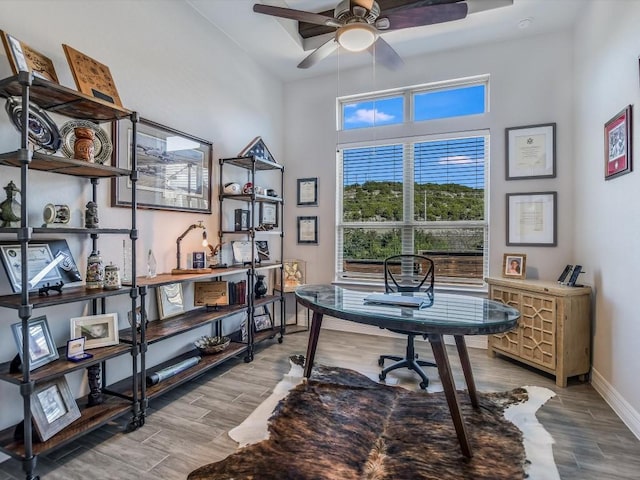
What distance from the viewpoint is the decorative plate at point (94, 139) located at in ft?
7.00

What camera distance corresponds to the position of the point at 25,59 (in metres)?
1.87

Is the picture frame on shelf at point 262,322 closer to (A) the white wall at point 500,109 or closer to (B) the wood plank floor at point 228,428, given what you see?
(B) the wood plank floor at point 228,428

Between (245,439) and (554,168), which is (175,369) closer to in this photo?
(245,439)

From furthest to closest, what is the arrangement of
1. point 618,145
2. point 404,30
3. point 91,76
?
1. point 404,30
2. point 618,145
3. point 91,76

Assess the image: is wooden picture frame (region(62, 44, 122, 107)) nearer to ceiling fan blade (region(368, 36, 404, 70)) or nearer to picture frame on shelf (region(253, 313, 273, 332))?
ceiling fan blade (region(368, 36, 404, 70))

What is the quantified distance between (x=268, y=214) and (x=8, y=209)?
2728mm

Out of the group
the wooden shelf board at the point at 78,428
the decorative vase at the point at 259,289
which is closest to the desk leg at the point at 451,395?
the wooden shelf board at the point at 78,428

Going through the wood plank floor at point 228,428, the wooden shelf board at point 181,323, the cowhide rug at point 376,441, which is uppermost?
the wooden shelf board at point 181,323

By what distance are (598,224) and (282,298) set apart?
3.07 metres

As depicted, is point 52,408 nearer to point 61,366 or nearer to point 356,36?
point 61,366

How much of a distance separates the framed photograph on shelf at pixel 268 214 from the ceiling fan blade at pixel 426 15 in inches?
94.4

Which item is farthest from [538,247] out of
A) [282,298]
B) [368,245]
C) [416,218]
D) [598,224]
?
[282,298]

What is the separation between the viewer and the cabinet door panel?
291 centimetres

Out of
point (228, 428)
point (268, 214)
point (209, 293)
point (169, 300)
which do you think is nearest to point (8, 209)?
point (169, 300)
